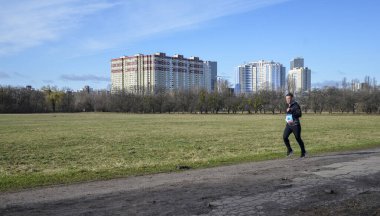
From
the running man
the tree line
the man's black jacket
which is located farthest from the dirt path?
the tree line

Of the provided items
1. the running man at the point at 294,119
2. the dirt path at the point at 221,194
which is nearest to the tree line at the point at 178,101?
the running man at the point at 294,119

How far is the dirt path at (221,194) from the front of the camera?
711cm

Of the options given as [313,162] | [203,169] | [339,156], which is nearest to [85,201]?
[203,169]

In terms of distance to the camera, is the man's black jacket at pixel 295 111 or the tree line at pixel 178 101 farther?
the tree line at pixel 178 101

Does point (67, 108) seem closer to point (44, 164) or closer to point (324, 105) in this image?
point (324, 105)

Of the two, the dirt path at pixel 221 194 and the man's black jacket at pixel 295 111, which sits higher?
the man's black jacket at pixel 295 111

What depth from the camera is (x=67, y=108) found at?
511 ft

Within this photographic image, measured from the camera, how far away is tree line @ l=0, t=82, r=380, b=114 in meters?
138

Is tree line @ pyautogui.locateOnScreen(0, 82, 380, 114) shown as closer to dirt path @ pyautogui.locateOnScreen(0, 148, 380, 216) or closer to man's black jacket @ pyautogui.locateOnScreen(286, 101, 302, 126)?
man's black jacket @ pyautogui.locateOnScreen(286, 101, 302, 126)

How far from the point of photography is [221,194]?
8.38 m

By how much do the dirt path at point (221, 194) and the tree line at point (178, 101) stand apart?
127149mm

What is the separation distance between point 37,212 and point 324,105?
135 metres

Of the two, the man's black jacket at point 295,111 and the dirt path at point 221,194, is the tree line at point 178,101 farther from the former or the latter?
the dirt path at point 221,194

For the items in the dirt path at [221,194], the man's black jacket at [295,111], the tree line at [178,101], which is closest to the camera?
the dirt path at [221,194]
